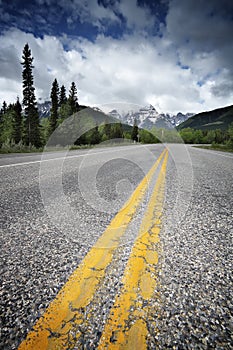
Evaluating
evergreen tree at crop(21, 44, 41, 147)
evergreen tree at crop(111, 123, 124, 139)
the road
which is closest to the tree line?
evergreen tree at crop(21, 44, 41, 147)

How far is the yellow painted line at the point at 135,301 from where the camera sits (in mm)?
769

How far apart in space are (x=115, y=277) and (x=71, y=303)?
30 centimetres

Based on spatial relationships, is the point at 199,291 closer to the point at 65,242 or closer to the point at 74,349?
the point at 74,349

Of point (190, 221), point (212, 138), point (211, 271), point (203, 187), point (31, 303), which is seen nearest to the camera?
point (31, 303)

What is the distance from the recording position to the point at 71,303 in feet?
3.08

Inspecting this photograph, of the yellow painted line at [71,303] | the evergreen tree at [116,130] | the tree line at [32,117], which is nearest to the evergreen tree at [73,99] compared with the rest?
the tree line at [32,117]

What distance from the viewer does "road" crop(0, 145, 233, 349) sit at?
80 centimetres

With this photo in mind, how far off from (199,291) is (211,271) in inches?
9.1

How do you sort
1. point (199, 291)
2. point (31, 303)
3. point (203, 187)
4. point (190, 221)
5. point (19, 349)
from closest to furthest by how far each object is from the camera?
point (19, 349), point (31, 303), point (199, 291), point (190, 221), point (203, 187)

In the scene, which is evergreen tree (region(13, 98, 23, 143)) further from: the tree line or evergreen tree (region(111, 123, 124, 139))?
evergreen tree (region(111, 123, 124, 139))

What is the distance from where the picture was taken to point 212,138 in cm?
9588

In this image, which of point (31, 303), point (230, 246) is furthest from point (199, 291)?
point (31, 303)

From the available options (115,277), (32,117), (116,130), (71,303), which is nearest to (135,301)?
(115,277)

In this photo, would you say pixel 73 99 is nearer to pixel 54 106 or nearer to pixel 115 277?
pixel 54 106
